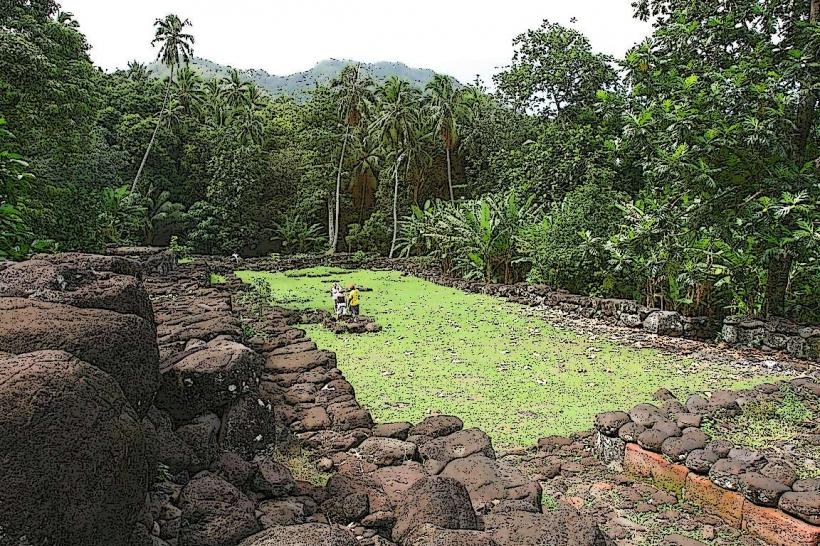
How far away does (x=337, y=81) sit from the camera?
82.5 ft

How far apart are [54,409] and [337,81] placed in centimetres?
2480

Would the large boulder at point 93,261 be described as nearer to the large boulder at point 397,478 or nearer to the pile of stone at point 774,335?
the large boulder at point 397,478

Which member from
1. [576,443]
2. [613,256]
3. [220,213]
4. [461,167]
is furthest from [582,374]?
[220,213]

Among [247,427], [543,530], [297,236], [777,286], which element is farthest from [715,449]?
[297,236]

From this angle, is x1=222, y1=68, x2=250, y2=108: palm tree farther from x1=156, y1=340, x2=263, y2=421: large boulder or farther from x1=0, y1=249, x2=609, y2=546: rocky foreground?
x1=156, y1=340, x2=263, y2=421: large boulder

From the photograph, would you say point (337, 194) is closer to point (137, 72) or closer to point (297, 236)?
point (297, 236)

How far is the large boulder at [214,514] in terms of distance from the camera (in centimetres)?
235

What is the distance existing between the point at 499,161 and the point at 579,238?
33.9 ft

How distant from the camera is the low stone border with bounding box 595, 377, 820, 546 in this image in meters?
3.35

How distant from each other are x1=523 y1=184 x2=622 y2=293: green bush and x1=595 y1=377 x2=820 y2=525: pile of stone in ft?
19.4

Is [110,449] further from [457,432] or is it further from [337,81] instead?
[337,81]

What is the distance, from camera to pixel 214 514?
245 cm

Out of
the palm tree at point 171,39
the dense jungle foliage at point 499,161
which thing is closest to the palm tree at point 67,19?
the dense jungle foliage at point 499,161

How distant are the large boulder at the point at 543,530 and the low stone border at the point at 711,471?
140 centimetres
